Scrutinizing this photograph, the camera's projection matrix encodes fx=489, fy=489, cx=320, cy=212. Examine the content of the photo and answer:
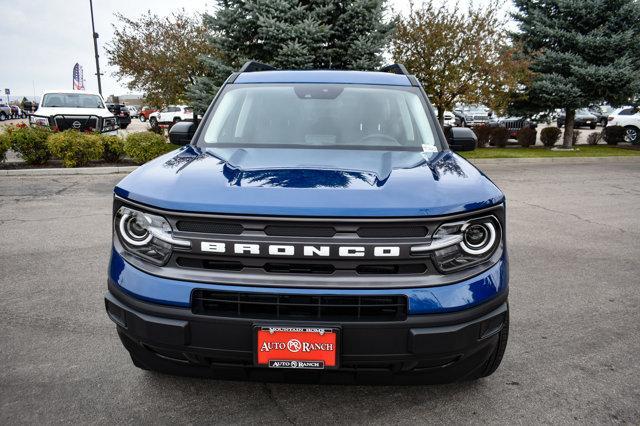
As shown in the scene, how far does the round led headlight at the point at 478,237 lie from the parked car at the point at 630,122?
22.9m

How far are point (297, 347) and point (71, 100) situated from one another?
16875 millimetres

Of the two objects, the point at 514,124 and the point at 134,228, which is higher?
the point at 514,124

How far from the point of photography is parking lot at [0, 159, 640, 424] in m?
2.54

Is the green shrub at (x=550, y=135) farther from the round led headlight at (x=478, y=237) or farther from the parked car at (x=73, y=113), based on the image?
the round led headlight at (x=478, y=237)

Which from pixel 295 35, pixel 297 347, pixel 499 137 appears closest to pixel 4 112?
pixel 295 35

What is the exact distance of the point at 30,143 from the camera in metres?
11.9

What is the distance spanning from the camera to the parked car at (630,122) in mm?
21125

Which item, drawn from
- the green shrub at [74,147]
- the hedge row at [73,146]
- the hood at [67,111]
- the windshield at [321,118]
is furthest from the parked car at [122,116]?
the windshield at [321,118]

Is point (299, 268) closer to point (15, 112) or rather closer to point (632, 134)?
point (632, 134)

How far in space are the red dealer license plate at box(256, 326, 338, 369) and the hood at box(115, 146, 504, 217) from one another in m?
0.48

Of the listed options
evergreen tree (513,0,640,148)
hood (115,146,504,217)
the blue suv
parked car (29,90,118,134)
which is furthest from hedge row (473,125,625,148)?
the blue suv

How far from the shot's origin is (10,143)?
38.5ft

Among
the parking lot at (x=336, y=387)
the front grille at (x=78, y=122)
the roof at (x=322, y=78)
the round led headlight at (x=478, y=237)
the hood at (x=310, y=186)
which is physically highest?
the roof at (x=322, y=78)

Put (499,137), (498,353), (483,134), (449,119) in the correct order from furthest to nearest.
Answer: (449,119)
(499,137)
(483,134)
(498,353)
